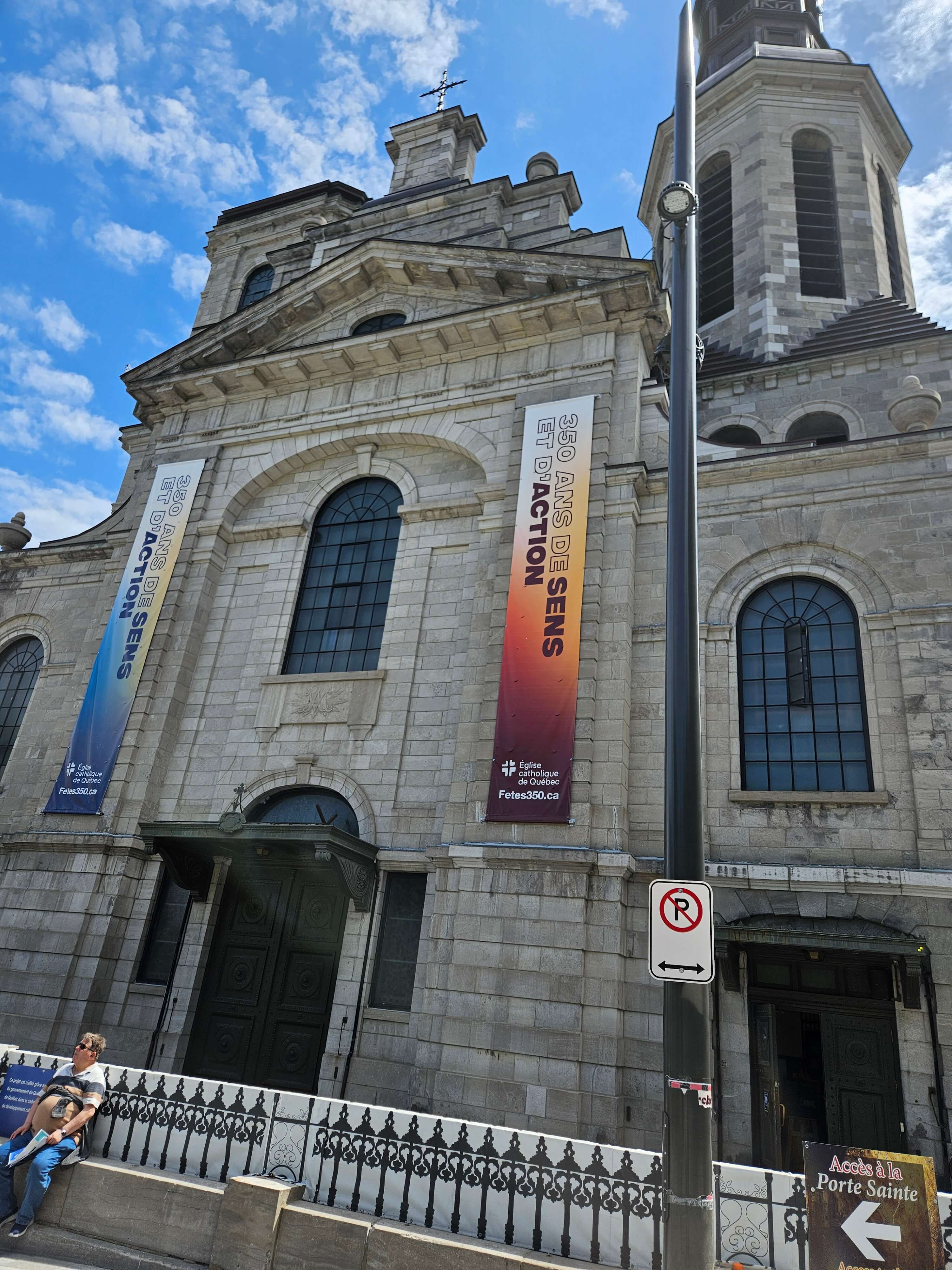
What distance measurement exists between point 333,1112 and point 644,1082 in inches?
196

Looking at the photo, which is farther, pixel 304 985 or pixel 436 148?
pixel 436 148

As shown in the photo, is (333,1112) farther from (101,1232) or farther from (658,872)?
(658,872)

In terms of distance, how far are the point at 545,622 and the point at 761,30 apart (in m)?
29.1

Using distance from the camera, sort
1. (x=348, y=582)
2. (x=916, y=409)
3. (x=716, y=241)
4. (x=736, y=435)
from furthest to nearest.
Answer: (x=716, y=241) → (x=736, y=435) → (x=348, y=582) → (x=916, y=409)

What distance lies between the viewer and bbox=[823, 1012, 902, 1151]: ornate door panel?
10.5 metres

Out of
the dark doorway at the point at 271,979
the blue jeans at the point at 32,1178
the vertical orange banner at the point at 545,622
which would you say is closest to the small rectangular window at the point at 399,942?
the dark doorway at the point at 271,979

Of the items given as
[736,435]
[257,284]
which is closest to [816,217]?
[736,435]

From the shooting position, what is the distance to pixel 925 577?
12648 millimetres

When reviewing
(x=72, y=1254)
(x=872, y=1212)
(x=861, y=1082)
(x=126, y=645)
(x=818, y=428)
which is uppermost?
(x=818, y=428)

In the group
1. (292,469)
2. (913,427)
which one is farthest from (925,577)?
(292,469)

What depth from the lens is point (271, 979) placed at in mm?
13898

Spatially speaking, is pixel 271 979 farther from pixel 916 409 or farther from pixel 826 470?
pixel 916 409

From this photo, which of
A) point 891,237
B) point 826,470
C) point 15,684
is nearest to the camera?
point 826,470

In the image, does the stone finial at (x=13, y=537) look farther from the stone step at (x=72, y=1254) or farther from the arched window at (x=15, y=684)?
the stone step at (x=72, y=1254)
